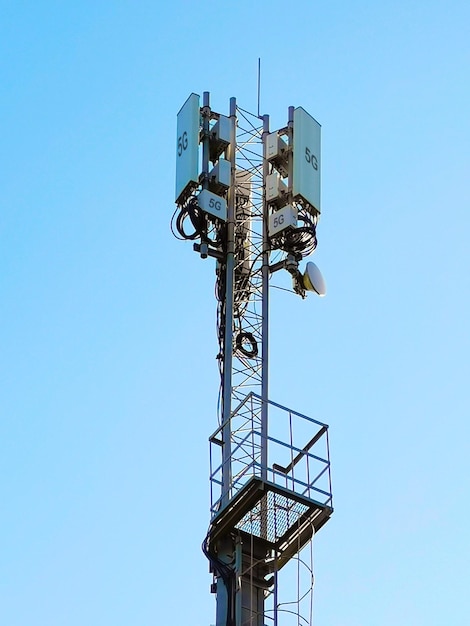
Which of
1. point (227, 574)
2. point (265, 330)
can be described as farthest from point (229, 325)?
point (227, 574)

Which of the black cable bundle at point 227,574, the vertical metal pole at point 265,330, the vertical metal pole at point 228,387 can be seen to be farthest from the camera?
the vertical metal pole at point 265,330

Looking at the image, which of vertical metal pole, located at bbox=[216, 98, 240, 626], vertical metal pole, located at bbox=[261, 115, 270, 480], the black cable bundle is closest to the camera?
the black cable bundle

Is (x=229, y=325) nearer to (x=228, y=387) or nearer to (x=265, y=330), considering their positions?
(x=265, y=330)

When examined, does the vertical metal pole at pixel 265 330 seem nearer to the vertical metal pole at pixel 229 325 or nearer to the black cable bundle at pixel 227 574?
the vertical metal pole at pixel 229 325

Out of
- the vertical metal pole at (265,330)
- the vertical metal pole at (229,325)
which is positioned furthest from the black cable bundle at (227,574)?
the vertical metal pole at (265,330)

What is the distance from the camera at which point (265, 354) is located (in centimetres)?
3859

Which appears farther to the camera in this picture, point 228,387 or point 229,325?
point 229,325

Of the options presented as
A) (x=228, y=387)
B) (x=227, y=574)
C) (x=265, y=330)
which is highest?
(x=265, y=330)

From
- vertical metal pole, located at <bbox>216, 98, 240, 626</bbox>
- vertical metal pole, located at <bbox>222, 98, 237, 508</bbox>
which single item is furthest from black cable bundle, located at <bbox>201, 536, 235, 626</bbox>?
vertical metal pole, located at <bbox>222, 98, 237, 508</bbox>

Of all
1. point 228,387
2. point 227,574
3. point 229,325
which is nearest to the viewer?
point 227,574

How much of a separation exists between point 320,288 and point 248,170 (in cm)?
404

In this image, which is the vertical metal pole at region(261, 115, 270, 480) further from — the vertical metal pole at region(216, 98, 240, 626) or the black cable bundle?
the black cable bundle

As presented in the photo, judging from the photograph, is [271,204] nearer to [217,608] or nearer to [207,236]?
[207,236]

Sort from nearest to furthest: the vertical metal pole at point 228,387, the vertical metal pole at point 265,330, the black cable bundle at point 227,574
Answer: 1. the black cable bundle at point 227,574
2. the vertical metal pole at point 228,387
3. the vertical metal pole at point 265,330
